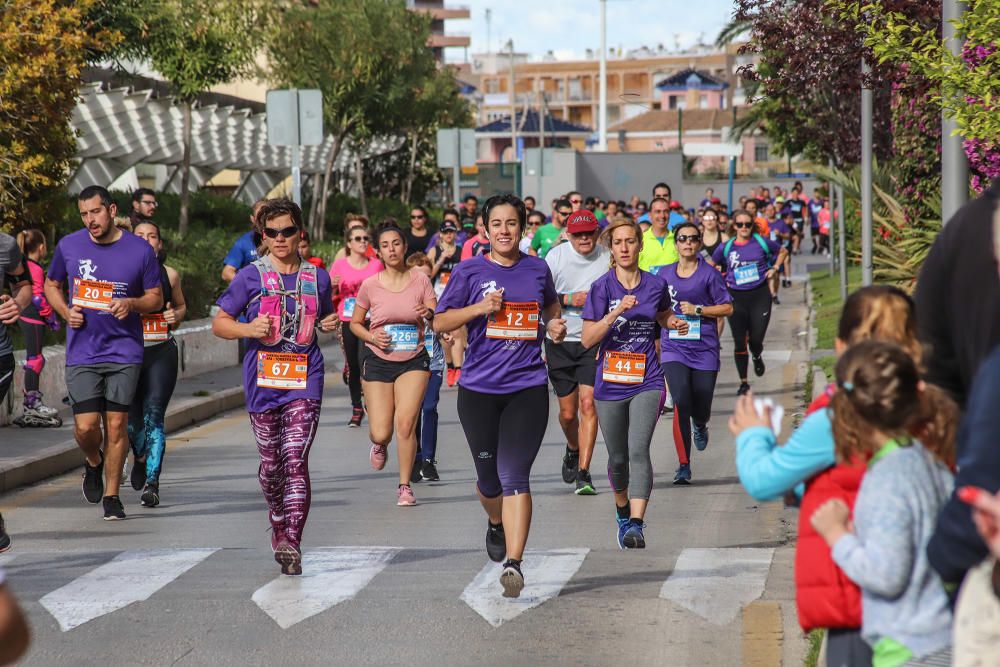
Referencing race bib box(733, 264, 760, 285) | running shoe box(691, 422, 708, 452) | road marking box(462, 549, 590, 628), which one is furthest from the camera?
race bib box(733, 264, 760, 285)

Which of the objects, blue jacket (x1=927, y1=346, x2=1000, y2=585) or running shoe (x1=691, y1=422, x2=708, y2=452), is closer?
Answer: blue jacket (x1=927, y1=346, x2=1000, y2=585)

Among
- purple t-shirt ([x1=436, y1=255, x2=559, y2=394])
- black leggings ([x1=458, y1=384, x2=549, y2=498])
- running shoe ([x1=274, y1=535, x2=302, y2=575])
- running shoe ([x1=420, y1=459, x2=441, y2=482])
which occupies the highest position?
purple t-shirt ([x1=436, y1=255, x2=559, y2=394])

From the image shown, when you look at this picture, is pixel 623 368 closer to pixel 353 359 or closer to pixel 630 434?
pixel 630 434

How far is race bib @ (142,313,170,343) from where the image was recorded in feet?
35.4

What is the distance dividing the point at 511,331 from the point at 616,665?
2000 mm

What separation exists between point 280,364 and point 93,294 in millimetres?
1959

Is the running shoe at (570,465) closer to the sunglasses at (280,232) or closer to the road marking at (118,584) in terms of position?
the road marking at (118,584)

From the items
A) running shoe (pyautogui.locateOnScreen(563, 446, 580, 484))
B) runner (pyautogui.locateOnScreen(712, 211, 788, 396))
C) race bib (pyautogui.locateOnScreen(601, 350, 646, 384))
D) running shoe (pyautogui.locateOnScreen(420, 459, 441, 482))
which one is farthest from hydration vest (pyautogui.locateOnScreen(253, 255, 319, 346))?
runner (pyautogui.locateOnScreen(712, 211, 788, 396))

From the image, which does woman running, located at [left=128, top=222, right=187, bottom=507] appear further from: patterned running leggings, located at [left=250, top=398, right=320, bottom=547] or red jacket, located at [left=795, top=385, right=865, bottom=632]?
red jacket, located at [left=795, top=385, right=865, bottom=632]

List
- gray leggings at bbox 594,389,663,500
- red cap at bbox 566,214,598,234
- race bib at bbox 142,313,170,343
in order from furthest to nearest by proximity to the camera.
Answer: red cap at bbox 566,214,598,234 → race bib at bbox 142,313,170,343 → gray leggings at bbox 594,389,663,500

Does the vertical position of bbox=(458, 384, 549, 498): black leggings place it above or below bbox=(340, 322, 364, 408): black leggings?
above

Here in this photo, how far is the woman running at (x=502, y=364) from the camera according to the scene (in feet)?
26.3

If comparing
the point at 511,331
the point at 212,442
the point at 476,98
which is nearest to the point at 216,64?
the point at 212,442

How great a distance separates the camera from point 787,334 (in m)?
25.5
